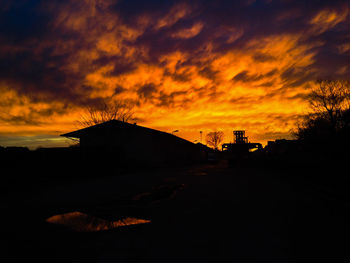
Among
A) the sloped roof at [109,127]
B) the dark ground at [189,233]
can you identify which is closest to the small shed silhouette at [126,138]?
the sloped roof at [109,127]

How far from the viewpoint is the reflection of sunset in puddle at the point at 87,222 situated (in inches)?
198

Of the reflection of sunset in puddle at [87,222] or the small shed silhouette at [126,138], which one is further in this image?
the small shed silhouette at [126,138]

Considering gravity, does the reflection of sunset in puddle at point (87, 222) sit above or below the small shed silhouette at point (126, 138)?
below

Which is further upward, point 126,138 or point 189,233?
point 126,138

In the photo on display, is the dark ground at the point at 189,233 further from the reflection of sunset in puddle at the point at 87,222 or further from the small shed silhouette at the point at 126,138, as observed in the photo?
the small shed silhouette at the point at 126,138

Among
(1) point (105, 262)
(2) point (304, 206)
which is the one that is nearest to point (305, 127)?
(2) point (304, 206)

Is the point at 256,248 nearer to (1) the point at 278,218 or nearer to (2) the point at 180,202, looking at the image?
(1) the point at 278,218

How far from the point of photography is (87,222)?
542cm

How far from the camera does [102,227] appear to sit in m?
5.05

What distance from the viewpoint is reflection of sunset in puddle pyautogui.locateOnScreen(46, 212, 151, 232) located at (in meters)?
5.03

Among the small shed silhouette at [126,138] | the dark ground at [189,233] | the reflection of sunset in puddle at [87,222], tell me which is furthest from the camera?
the small shed silhouette at [126,138]

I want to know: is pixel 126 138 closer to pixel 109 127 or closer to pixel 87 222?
pixel 109 127

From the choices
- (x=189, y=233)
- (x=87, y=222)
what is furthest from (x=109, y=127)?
(x=189, y=233)

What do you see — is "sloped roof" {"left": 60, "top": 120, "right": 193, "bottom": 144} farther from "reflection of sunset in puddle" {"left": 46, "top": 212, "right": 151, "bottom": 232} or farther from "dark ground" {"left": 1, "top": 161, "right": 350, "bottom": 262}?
"reflection of sunset in puddle" {"left": 46, "top": 212, "right": 151, "bottom": 232}
